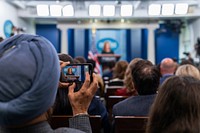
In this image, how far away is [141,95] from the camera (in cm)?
249

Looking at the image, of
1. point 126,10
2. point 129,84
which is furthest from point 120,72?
point 126,10

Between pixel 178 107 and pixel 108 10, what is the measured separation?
30.4 ft

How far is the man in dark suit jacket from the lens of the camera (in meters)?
2.40

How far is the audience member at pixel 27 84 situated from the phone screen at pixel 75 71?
0.41 m

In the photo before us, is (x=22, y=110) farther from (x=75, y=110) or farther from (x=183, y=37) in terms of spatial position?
(x=183, y=37)

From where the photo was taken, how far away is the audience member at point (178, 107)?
3.66ft

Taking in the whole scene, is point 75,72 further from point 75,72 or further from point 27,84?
point 27,84

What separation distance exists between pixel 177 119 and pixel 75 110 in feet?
1.20

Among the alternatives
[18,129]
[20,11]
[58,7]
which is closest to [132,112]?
[18,129]

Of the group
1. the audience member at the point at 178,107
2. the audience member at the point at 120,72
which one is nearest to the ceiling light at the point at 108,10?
the audience member at the point at 120,72

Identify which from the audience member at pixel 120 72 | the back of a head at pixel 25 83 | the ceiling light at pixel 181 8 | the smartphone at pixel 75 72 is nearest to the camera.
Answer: the back of a head at pixel 25 83

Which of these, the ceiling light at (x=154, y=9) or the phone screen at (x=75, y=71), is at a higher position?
the ceiling light at (x=154, y=9)

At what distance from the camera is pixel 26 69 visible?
2.81 ft

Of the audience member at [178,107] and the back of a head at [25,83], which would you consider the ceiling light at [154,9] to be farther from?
the back of a head at [25,83]
